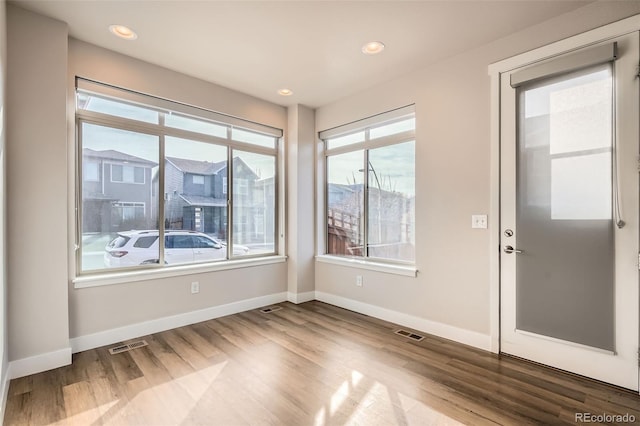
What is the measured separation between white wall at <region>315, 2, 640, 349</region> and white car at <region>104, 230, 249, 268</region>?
2.17 m

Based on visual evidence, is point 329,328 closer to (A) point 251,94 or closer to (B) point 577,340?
(B) point 577,340

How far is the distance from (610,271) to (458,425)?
1.60 m

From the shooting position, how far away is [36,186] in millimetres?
2393

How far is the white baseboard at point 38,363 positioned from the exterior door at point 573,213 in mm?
3739

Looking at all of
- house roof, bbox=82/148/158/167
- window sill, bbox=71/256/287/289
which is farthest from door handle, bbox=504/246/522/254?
house roof, bbox=82/148/158/167

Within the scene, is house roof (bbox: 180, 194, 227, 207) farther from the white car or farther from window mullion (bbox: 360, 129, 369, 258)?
window mullion (bbox: 360, 129, 369, 258)

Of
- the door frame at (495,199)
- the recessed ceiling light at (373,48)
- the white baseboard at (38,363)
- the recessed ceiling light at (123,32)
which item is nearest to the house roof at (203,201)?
the recessed ceiling light at (123,32)

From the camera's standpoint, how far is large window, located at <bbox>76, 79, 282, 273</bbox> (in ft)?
9.62

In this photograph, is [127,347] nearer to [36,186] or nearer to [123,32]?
[36,186]

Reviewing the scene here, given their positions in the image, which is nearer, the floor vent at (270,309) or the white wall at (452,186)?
the white wall at (452,186)

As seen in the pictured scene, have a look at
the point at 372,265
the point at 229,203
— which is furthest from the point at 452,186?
the point at 229,203

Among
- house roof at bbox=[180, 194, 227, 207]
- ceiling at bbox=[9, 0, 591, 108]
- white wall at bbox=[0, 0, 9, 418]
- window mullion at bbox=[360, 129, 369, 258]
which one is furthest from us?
window mullion at bbox=[360, 129, 369, 258]

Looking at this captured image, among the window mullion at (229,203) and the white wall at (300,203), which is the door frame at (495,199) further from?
the window mullion at (229,203)

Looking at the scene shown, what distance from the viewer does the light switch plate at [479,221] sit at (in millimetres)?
2816
